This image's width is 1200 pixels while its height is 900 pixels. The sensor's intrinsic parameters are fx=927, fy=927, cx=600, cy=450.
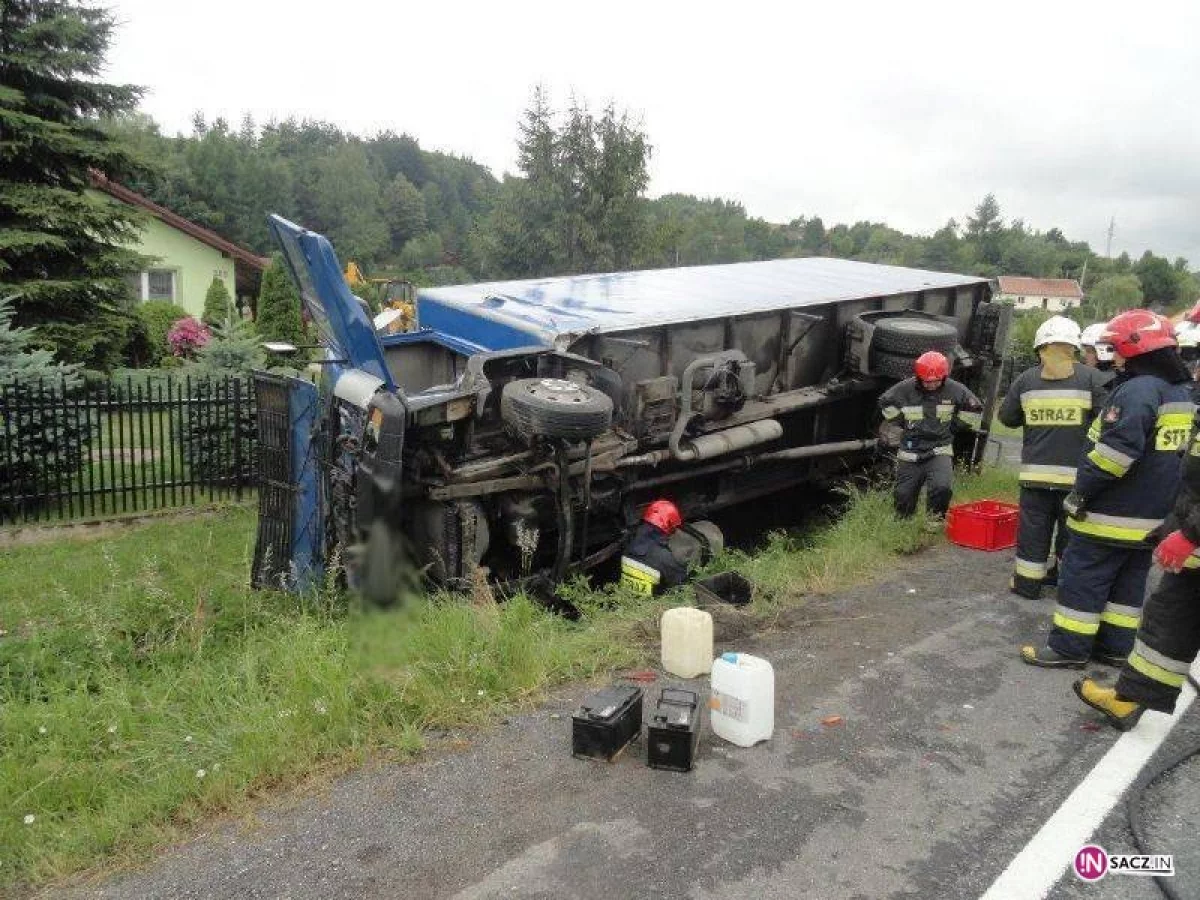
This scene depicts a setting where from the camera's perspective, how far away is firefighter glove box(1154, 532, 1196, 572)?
→ 3.53m

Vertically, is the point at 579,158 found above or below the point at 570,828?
above

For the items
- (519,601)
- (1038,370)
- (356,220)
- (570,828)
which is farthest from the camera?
(356,220)

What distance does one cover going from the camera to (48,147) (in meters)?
13.0

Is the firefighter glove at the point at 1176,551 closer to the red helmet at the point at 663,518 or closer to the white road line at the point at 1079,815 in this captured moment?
the white road line at the point at 1079,815

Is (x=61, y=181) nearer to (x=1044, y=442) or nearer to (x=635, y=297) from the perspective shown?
(x=635, y=297)

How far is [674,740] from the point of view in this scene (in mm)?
3463

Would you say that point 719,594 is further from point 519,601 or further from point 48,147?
point 48,147

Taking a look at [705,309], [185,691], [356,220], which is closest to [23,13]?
[705,309]

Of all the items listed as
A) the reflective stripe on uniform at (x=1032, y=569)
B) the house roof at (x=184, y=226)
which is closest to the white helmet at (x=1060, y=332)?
the reflective stripe on uniform at (x=1032, y=569)

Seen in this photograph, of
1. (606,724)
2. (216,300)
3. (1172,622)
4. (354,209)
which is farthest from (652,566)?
(354,209)

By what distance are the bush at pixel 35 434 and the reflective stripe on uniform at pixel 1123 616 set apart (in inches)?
344

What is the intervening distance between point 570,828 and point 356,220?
6228cm

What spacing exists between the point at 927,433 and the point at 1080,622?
2777 millimetres

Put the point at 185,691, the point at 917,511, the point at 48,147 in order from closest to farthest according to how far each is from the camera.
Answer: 1. the point at 185,691
2. the point at 917,511
3. the point at 48,147
